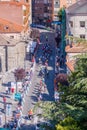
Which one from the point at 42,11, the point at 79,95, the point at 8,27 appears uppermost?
the point at 42,11

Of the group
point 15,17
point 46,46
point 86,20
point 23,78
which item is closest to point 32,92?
point 23,78

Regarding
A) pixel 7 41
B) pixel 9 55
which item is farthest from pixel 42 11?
pixel 9 55

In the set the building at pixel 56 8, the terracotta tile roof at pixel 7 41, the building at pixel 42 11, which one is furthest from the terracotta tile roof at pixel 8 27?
the building at pixel 42 11

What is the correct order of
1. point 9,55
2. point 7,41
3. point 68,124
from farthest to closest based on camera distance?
point 7,41
point 9,55
point 68,124

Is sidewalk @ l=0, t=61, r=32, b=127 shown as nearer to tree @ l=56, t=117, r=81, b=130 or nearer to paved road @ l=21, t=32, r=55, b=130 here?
paved road @ l=21, t=32, r=55, b=130

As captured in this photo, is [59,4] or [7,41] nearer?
[7,41]

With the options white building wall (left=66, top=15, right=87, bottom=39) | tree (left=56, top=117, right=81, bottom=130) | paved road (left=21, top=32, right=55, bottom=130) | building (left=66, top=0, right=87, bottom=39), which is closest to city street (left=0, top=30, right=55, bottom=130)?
paved road (left=21, top=32, right=55, bottom=130)

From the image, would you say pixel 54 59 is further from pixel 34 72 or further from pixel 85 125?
pixel 85 125

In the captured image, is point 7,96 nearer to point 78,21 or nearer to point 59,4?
point 78,21

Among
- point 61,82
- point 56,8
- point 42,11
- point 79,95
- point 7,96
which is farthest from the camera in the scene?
point 42,11
